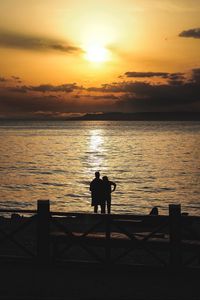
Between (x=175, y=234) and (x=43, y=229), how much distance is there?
2891 millimetres

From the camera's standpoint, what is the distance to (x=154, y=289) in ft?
30.8

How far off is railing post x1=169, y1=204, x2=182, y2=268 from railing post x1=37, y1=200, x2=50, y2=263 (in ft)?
8.82

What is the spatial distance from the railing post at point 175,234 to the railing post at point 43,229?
269cm

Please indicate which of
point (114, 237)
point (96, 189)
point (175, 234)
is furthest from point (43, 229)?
point (96, 189)

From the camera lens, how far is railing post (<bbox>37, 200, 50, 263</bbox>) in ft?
35.2

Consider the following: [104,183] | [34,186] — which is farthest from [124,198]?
[104,183]

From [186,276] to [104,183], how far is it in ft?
32.3

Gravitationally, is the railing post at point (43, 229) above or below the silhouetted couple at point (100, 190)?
below

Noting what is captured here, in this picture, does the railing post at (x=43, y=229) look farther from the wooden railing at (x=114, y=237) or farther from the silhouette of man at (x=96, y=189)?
the silhouette of man at (x=96, y=189)

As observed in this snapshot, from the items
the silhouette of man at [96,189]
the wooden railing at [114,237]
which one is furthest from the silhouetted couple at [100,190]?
the wooden railing at [114,237]

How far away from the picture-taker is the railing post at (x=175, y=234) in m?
10.3

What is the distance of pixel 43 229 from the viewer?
426 inches

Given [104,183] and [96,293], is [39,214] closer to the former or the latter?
[96,293]

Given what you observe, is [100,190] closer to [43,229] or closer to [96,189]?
[96,189]
